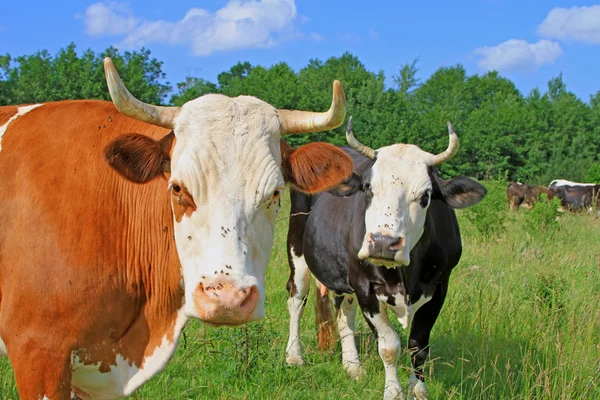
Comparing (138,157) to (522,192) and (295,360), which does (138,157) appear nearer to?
(295,360)

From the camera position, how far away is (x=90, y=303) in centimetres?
311

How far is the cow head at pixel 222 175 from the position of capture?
8.62 feet

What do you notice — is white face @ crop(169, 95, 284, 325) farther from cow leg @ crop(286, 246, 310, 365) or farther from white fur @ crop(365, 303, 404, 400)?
cow leg @ crop(286, 246, 310, 365)

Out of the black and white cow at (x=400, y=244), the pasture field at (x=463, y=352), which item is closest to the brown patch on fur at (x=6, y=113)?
the pasture field at (x=463, y=352)

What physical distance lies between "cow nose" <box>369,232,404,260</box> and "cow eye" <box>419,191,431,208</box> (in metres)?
0.56

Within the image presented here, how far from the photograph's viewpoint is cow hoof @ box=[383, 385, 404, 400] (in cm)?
507

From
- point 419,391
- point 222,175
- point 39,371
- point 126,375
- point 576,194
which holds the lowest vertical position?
point 419,391

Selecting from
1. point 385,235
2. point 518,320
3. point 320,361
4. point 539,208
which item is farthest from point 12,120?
point 539,208

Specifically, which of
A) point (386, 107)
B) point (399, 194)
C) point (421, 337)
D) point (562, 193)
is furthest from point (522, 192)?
point (399, 194)

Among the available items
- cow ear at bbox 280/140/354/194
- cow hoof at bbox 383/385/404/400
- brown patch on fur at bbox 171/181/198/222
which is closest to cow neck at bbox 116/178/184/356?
brown patch on fur at bbox 171/181/198/222

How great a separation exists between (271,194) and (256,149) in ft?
0.75

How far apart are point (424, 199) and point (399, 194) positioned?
0.25m

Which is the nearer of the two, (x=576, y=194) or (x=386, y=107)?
(x=576, y=194)

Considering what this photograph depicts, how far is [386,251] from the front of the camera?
193 inches
